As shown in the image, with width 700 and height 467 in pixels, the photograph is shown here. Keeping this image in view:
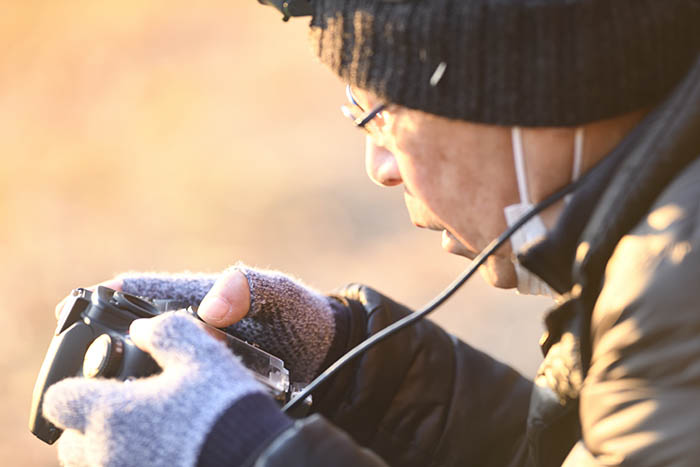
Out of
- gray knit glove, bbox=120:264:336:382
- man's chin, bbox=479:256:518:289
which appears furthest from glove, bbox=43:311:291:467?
man's chin, bbox=479:256:518:289

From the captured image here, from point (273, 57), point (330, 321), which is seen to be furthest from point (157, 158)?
point (330, 321)

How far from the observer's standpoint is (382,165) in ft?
4.07

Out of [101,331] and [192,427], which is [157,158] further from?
[192,427]

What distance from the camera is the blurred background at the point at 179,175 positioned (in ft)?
10.4

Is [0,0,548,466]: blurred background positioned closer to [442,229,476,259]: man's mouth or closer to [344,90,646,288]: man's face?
[442,229,476,259]: man's mouth

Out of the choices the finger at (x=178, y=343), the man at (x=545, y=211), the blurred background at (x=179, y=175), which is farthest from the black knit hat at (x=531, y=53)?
the blurred background at (x=179, y=175)

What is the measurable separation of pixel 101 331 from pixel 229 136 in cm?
292

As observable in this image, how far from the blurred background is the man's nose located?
1732 millimetres

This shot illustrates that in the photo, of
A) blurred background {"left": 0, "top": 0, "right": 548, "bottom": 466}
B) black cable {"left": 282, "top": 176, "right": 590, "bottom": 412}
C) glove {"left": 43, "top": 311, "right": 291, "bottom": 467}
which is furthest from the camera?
blurred background {"left": 0, "top": 0, "right": 548, "bottom": 466}

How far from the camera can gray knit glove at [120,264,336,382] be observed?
4.45 feet

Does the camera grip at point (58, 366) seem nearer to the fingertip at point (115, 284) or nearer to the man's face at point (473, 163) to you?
the fingertip at point (115, 284)

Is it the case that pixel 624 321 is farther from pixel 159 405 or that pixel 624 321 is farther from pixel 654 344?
pixel 159 405

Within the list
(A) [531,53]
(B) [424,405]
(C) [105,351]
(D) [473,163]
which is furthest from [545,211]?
(C) [105,351]

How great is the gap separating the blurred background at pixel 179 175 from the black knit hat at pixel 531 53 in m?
1.91
